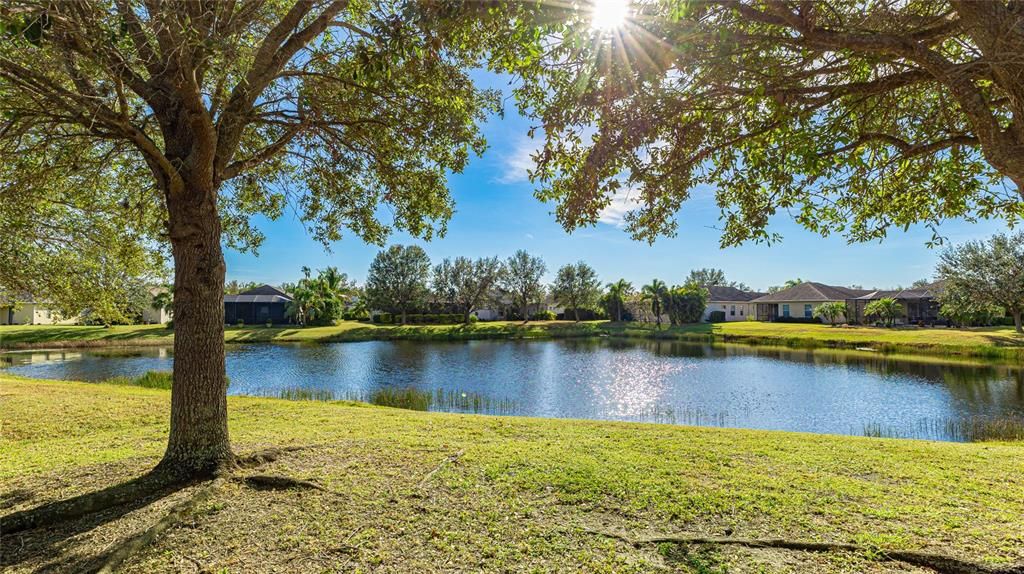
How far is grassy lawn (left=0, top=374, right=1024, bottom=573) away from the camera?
3.43 metres

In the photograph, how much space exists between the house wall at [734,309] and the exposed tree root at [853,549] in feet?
213

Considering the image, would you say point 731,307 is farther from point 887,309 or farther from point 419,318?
point 419,318

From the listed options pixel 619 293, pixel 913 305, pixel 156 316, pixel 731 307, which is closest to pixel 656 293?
pixel 619 293

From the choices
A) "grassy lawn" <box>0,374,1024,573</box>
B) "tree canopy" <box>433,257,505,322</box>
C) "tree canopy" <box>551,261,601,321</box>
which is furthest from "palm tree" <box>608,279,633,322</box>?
"grassy lawn" <box>0,374,1024,573</box>

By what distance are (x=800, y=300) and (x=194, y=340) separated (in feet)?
217

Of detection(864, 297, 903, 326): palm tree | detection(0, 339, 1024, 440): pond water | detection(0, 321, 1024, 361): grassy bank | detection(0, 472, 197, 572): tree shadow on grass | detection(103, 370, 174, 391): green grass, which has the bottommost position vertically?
detection(0, 339, 1024, 440): pond water

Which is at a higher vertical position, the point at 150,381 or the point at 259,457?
the point at 259,457

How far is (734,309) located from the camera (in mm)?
64688

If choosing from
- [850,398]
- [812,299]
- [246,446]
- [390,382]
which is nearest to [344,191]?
[246,446]

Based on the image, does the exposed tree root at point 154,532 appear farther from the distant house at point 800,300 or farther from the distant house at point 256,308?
the distant house at point 800,300

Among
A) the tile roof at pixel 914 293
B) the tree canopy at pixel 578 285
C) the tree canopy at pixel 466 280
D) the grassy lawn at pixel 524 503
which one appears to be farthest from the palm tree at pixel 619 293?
the grassy lawn at pixel 524 503

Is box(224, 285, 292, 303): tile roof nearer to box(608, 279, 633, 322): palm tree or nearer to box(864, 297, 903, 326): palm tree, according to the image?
box(608, 279, 633, 322): palm tree

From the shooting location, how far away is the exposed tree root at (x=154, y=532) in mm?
3303

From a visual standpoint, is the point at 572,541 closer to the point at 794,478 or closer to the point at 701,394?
the point at 794,478
